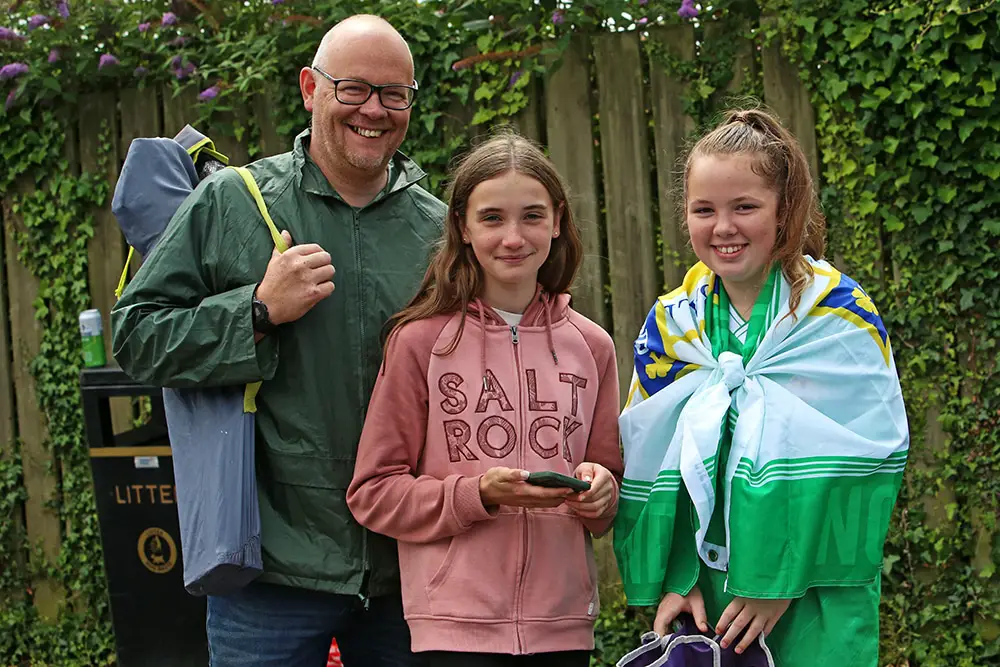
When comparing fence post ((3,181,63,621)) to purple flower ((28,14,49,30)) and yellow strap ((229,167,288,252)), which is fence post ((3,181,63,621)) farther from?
yellow strap ((229,167,288,252))

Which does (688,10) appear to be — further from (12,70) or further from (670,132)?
(12,70)

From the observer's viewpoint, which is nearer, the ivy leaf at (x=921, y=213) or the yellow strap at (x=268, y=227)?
the yellow strap at (x=268, y=227)

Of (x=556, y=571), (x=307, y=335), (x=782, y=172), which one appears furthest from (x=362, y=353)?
(x=782, y=172)

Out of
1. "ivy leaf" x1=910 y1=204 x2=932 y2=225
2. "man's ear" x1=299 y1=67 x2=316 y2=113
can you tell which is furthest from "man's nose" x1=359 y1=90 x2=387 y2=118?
"ivy leaf" x1=910 y1=204 x2=932 y2=225

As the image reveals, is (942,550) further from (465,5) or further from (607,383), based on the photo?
(465,5)

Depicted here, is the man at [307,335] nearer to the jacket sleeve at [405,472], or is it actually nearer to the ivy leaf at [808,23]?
the jacket sleeve at [405,472]

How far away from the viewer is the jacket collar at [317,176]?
2.63 meters

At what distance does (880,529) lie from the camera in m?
2.10

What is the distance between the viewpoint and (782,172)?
2238 millimetres

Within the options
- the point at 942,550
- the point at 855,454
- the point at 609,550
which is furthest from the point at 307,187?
the point at 942,550

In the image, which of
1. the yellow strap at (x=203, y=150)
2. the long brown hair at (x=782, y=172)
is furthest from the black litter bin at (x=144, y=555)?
the long brown hair at (x=782, y=172)

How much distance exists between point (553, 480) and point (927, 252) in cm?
235

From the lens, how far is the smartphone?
2125 mm

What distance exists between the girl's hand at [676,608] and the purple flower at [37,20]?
13.3ft
